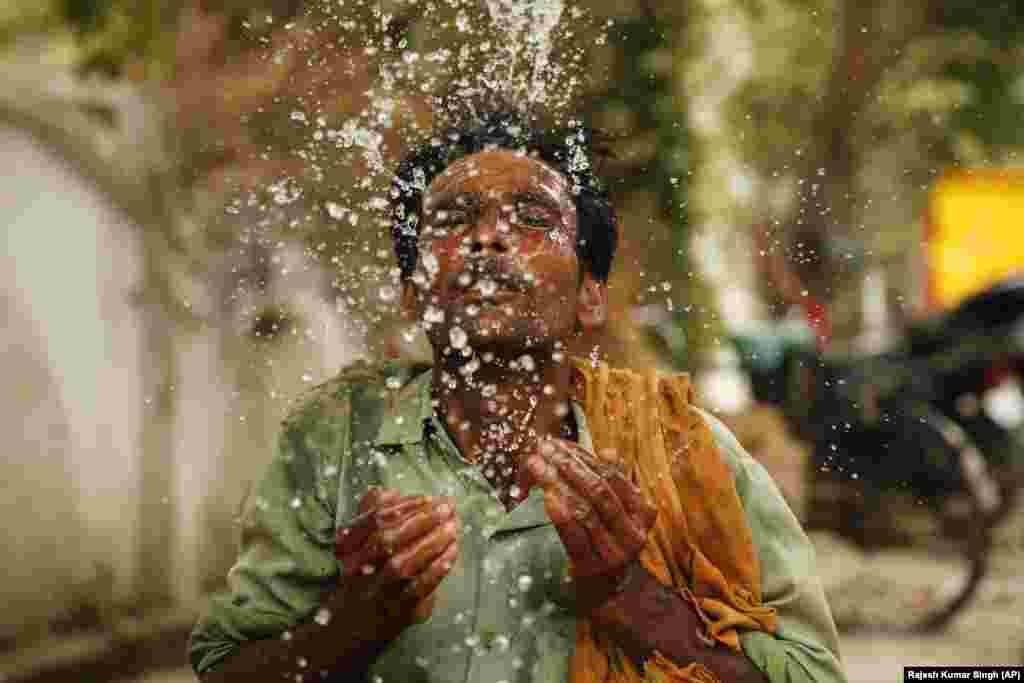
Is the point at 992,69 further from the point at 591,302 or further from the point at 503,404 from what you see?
the point at 503,404

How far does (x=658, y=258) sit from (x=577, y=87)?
1.21ft

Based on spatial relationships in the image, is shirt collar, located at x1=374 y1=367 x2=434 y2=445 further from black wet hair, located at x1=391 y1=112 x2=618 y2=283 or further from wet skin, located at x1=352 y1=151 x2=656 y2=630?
black wet hair, located at x1=391 y1=112 x2=618 y2=283

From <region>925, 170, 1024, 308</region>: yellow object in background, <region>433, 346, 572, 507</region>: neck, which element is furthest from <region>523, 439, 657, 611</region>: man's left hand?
<region>925, 170, 1024, 308</region>: yellow object in background

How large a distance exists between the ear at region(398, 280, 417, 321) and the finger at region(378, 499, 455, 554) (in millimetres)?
562

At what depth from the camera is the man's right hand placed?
1734mm

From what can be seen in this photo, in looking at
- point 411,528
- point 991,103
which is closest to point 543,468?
point 411,528

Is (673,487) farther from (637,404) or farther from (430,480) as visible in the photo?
(430,480)

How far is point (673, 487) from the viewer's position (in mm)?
2004

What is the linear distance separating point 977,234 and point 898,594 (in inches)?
263

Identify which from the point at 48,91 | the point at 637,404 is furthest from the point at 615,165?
the point at 48,91

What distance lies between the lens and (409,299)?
7.33ft

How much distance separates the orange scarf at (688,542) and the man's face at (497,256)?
250mm

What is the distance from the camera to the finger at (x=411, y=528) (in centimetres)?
173

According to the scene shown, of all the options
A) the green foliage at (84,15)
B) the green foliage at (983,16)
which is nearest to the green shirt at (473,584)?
the green foliage at (84,15)
